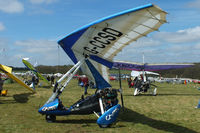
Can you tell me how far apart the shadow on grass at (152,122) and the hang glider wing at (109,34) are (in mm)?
2599

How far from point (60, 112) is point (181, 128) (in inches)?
189

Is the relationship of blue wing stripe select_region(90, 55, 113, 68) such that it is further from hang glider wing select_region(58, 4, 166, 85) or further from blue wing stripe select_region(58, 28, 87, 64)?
blue wing stripe select_region(58, 28, 87, 64)

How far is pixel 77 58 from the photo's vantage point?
884 cm

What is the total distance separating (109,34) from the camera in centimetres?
716

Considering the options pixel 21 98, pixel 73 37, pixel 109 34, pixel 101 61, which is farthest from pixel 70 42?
pixel 21 98

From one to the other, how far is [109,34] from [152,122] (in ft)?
14.1

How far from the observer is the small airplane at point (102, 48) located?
614cm

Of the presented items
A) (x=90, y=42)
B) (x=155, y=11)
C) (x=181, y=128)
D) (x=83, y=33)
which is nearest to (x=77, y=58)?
(x=90, y=42)

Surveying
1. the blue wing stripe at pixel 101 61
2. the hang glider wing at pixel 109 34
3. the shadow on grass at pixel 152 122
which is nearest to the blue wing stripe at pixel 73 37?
the hang glider wing at pixel 109 34

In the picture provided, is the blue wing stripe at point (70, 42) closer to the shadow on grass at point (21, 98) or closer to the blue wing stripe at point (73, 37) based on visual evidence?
the blue wing stripe at point (73, 37)

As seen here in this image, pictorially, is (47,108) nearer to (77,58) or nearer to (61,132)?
(61,132)

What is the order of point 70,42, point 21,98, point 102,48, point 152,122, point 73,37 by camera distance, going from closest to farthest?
1. point 73,37
2. point 70,42
3. point 102,48
4. point 152,122
5. point 21,98

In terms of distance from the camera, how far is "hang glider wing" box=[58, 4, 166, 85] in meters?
5.95

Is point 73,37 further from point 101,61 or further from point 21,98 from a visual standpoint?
point 21,98
